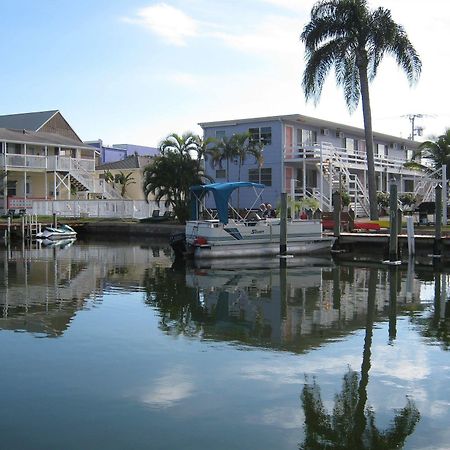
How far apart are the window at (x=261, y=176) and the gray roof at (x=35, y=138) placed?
62.0ft

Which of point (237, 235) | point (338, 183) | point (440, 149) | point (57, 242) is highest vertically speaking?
point (440, 149)

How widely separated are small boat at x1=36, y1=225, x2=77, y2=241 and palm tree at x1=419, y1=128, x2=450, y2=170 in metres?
26.3

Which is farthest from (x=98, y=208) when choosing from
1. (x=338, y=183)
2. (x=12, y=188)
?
(x=338, y=183)

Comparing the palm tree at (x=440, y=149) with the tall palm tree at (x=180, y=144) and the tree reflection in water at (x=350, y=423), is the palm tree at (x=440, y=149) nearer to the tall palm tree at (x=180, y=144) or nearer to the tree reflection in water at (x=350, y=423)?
the tall palm tree at (x=180, y=144)

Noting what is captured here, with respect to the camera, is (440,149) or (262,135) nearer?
(440,149)

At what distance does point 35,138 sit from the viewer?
58.2 m

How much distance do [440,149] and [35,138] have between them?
112 ft

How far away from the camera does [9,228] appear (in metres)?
45.5

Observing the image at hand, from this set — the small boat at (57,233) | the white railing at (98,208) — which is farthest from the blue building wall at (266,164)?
the small boat at (57,233)

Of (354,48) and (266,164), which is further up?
(354,48)

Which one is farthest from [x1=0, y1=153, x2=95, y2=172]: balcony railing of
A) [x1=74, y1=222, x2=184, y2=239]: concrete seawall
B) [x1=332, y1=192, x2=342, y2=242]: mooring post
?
[x1=332, y1=192, x2=342, y2=242]: mooring post

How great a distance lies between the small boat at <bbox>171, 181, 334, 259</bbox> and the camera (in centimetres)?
2969

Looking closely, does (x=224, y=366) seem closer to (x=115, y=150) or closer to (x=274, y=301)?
(x=274, y=301)

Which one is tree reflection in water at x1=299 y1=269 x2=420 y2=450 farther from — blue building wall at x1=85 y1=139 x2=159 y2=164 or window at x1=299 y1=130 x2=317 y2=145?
blue building wall at x1=85 y1=139 x2=159 y2=164
